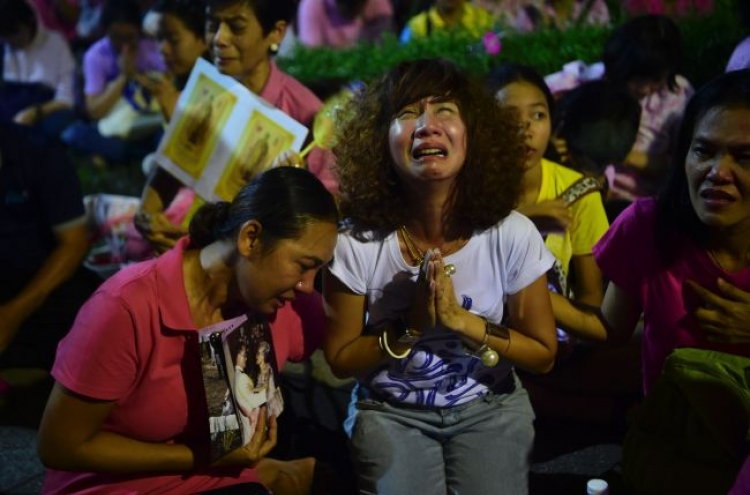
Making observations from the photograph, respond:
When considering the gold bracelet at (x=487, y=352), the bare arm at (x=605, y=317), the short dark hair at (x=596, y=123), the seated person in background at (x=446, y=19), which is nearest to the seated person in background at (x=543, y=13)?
the seated person in background at (x=446, y=19)

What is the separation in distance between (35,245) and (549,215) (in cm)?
195

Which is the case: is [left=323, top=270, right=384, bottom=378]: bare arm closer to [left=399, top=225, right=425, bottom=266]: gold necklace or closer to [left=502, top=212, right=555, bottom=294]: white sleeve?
[left=399, top=225, right=425, bottom=266]: gold necklace

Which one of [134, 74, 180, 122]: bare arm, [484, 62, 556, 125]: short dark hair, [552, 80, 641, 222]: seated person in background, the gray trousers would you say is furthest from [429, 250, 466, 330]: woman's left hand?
[134, 74, 180, 122]: bare arm

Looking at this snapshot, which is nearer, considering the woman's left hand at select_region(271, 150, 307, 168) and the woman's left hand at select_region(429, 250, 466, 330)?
the woman's left hand at select_region(429, 250, 466, 330)

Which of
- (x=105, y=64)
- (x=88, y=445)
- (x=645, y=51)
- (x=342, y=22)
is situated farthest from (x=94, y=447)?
(x=105, y=64)

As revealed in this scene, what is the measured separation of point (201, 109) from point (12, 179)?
0.74 m

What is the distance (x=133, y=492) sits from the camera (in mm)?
2322

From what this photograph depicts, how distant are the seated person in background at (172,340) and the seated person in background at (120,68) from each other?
4.60m

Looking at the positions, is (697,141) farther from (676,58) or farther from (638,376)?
(676,58)

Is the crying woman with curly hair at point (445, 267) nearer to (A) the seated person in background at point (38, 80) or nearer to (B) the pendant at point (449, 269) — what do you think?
(B) the pendant at point (449, 269)

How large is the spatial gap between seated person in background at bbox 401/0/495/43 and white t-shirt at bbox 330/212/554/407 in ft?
11.6

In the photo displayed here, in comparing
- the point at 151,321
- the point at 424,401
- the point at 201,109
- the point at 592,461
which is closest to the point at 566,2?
the point at 201,109

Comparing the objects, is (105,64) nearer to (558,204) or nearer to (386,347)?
(558,204)

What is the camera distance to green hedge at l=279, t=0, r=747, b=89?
4691 mm
